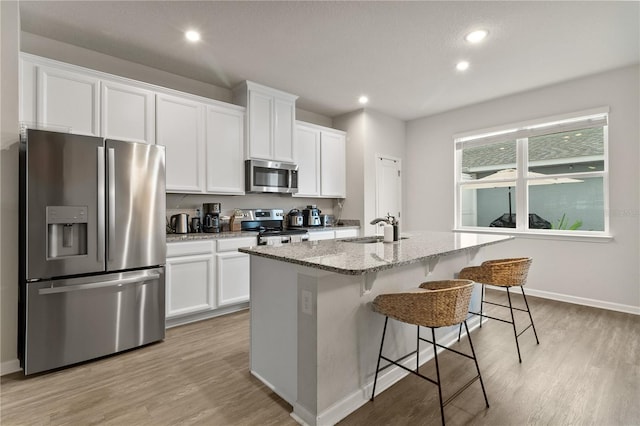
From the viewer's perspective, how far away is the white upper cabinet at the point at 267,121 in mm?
4020

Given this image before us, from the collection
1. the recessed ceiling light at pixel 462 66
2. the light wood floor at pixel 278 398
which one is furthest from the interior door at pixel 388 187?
the light wood floor at pixel 278 398

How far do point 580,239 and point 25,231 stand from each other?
5532 millimetres

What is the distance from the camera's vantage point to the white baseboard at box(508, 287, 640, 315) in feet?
11.8

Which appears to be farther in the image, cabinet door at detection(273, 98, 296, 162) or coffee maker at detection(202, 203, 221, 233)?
cabinet door at detection(273, 98, 296, 162)

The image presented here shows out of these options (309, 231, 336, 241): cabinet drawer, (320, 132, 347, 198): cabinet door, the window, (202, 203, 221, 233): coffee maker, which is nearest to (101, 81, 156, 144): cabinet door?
(202, 203, 221, 233): coffee maker

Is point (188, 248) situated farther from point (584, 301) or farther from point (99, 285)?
point (584, 301)

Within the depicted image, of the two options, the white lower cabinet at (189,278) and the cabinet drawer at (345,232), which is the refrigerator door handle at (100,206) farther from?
the cabinet drawer at (345,232)

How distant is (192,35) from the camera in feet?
9.53

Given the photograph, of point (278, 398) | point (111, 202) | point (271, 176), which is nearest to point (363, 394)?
point (278, 398)

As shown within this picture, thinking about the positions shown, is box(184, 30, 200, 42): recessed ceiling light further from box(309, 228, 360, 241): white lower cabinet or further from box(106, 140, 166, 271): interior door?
box(309, 228, 360, 241): white lower cabinet

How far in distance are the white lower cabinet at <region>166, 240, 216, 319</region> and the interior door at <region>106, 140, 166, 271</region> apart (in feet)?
1.07

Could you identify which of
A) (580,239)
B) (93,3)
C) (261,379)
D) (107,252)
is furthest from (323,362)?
(580,239)

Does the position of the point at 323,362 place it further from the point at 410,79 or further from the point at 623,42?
the point at 623,42

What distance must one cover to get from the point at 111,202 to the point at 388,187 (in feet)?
13.5
